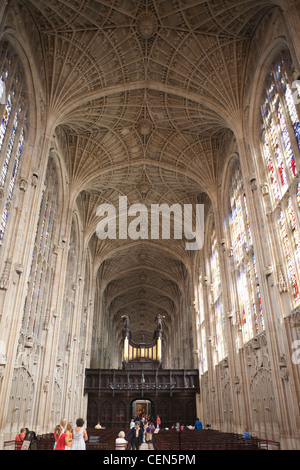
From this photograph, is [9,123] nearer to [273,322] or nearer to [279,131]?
[279,131]

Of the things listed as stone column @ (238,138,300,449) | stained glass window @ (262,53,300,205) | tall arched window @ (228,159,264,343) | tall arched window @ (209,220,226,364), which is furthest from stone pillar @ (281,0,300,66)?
tall arched window @ (209,220,226,364)

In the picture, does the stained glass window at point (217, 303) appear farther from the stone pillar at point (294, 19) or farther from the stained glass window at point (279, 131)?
the stone pillar at point (294, 19)

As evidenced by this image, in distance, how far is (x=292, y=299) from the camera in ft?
44.8

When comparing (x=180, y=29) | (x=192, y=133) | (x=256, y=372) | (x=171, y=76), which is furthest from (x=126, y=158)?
(x=256, y=372)

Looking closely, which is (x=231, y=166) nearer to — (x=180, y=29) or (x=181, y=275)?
(x=180, y=29)

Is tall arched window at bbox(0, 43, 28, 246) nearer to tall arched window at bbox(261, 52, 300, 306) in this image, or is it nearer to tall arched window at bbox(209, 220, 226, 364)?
tall arched window at bbox(261, 52, 300, 306)

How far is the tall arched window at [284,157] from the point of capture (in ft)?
44.7

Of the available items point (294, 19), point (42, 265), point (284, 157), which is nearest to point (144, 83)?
point (294, 19)

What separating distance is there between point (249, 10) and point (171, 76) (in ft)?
17.5

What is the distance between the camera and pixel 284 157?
49.4ft

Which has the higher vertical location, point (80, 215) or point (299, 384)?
point (80, 215)

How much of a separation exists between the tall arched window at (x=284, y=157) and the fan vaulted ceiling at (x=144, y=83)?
330cm

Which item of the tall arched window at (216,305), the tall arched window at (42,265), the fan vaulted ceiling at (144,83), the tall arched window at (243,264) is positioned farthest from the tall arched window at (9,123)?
the tall arched window at (216,305)
